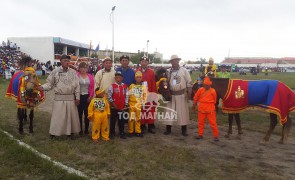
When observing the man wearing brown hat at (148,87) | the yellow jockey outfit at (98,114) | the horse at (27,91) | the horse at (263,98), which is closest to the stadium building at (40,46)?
the horse at (27,91)

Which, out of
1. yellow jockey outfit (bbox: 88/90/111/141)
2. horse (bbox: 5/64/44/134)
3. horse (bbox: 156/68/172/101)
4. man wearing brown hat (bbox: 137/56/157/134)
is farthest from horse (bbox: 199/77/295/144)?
horse (bbox: 5/64/44/134)

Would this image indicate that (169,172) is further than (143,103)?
No

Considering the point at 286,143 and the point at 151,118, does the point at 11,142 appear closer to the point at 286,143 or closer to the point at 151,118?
the point at 151,118

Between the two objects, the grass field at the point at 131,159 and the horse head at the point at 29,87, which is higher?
the horse head at the point at 29,87

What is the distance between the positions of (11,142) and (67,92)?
151 centimetres

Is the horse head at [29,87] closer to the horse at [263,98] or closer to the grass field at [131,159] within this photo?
the grass field at [131,159]

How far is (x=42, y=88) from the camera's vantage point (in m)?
5.92

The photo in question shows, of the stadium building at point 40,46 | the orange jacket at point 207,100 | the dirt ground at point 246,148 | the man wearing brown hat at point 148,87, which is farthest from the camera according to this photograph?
the stadium building at point 40,46

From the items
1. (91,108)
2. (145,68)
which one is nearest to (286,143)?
(145,68)

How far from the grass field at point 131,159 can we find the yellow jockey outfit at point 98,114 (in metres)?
0.28

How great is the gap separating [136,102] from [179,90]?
1141mm

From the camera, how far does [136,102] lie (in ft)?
21.2

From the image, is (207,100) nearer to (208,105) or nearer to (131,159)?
(208,105)

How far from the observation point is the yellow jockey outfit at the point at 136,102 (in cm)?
645
